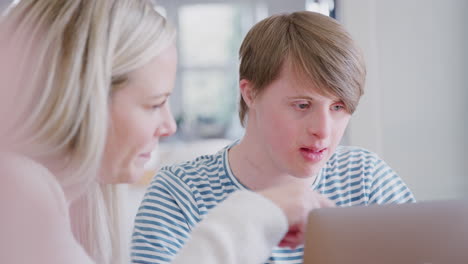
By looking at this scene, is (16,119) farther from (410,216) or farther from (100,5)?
(410,216)

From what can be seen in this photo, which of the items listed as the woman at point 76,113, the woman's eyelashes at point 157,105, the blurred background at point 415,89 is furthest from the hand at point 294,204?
the blurred background at point 415,89

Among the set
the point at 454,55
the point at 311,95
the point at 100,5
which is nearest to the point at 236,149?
the point at 311,95

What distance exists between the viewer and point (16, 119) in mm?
707

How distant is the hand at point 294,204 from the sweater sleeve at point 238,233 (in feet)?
0.07

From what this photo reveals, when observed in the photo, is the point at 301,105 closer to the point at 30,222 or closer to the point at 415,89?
the point at 30,222

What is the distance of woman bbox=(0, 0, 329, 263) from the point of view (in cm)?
67

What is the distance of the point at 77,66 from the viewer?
28.5 inches

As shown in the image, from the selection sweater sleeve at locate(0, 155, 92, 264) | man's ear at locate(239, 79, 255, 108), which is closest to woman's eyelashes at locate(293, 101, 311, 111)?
man's ear at locate(239, 79, 255, 108)

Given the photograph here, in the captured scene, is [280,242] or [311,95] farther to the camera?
[311,95]

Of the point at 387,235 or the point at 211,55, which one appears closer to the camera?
the point at 387,235

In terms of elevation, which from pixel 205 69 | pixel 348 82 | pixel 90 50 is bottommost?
pixel 205 69

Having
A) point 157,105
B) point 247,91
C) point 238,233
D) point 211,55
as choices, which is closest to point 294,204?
point 238,233

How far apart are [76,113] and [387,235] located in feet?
1.34

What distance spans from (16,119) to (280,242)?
398 mm
